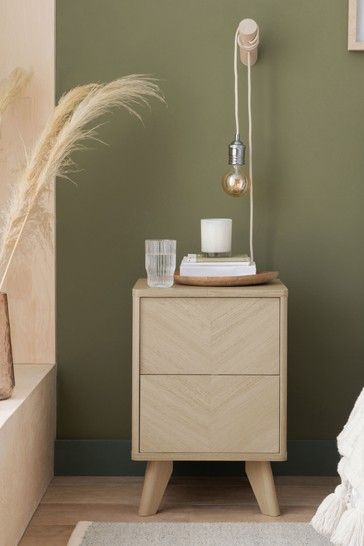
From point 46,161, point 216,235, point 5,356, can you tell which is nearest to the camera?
point 5,356

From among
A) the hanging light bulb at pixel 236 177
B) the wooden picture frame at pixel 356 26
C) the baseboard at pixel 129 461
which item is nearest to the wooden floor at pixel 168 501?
the baseboard at pixel 129 461

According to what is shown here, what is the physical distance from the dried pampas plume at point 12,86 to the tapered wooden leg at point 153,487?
1.04 m

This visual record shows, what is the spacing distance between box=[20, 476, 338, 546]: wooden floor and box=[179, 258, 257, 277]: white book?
2.10 feet

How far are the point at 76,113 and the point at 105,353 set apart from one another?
2.52ft

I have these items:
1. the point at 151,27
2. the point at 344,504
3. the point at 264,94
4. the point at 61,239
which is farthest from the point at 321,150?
the point at 344,504

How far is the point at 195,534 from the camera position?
2156 mm

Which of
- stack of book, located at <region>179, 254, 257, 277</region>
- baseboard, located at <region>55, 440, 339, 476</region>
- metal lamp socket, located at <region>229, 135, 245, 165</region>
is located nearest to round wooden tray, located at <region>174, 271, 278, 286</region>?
stack of book, located at <region>179, 254, 257, 277</region>

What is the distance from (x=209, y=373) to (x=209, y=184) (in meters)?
0.64

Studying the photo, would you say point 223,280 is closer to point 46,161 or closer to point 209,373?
point 209,373

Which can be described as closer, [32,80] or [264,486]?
[264,486]

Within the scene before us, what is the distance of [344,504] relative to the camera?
1758mm

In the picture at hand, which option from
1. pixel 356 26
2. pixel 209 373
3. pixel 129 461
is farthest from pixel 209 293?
pixel 356 26

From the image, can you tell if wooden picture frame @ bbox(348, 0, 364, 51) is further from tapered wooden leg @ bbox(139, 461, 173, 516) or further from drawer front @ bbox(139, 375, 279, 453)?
tapered wooden leg @ bbox(139, 461, 173, 516)

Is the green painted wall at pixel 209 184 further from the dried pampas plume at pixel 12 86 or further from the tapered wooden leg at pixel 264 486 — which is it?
the tapered wooden leg at pixel 264 486
